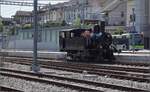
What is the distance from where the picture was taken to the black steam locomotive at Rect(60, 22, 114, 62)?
110 ft

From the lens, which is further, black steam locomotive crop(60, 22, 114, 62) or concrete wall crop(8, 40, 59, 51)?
concrete wall crop(8, 40, 59, 51)

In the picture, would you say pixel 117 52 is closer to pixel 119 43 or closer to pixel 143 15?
pixel 119 43

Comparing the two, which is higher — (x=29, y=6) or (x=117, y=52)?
(x=29, y=6)

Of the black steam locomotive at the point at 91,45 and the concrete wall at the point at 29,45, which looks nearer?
the black steam locomotive at the point at 91,45

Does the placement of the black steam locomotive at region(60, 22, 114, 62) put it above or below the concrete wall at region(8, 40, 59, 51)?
above

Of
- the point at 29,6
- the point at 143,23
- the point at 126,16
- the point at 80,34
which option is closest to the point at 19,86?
the point at 80,34

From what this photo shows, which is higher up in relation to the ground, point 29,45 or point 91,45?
point 91,45

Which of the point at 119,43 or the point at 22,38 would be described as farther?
the point at 22,38

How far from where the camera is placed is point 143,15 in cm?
7838

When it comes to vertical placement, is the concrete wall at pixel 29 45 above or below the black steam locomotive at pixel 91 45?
below

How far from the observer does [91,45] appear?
3372 cm

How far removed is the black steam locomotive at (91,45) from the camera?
110ft

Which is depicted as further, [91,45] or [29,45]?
[29,45]

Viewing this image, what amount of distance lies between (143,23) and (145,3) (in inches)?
248
